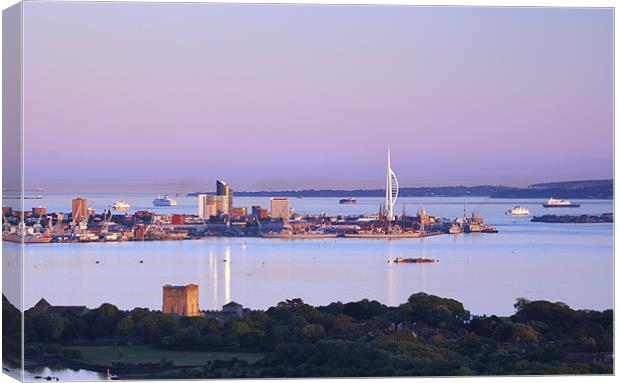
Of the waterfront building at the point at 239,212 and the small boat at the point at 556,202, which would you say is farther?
the small boat at the point at 556,202

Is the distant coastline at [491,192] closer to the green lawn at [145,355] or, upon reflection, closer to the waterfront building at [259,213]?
the waterfront building at [259,213]

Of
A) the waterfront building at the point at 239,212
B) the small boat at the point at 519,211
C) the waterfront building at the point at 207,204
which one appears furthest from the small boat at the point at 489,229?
the waterfront building at the point at 207,204

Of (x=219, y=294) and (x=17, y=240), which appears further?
(x=219, y=294)

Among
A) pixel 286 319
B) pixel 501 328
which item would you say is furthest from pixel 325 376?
pixel 501 328

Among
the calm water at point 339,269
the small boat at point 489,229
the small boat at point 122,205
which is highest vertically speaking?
the small boat at point 122,205

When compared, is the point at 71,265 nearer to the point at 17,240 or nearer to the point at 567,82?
the point at 17,240

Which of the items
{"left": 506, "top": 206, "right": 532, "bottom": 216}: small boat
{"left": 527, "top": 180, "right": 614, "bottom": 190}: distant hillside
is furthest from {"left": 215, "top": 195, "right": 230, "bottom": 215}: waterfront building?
{"left": 527, "top": 180, "right": 614, "bottom": 190}: distant hillside
